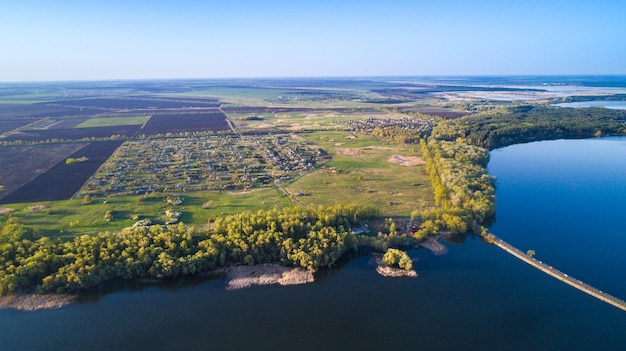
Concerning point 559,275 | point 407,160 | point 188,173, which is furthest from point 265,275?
point 407,160

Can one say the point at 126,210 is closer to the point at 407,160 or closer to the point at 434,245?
the point at 434,245

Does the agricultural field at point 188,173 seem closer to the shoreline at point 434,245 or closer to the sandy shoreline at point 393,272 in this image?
the shoreline at point 434,245

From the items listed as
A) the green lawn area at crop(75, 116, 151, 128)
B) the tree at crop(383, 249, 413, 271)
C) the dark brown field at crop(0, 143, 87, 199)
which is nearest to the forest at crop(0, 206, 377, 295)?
the tree at crop(383, 249, 413, 271)

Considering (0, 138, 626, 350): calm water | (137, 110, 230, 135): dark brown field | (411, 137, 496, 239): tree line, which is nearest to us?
(0, 138, 626, 350): calm water

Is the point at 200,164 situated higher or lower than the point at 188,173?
higher

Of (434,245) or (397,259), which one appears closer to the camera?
(397,259)

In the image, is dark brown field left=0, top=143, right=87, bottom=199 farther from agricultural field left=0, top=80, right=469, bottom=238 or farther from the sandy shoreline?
the sandy shoreline
